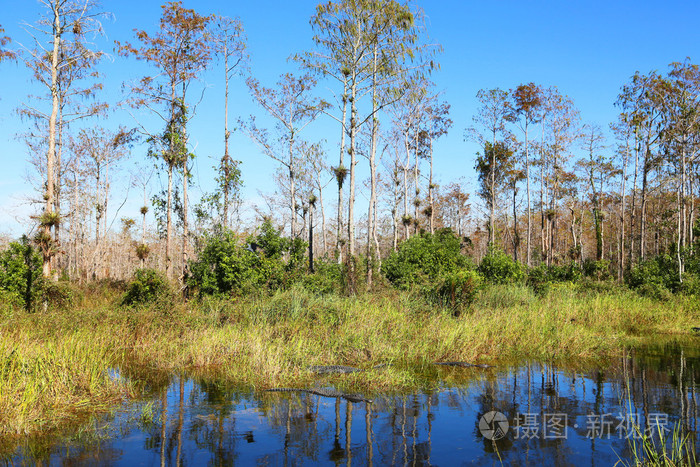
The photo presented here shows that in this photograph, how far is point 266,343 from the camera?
8.57 m

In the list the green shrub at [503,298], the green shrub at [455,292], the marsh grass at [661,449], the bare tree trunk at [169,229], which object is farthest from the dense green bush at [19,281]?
the marsh grass at [661,449]

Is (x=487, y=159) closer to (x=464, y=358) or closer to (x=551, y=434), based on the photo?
(x=464, y=358)

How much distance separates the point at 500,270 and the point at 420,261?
406 centimetres

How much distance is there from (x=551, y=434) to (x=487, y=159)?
115 ft

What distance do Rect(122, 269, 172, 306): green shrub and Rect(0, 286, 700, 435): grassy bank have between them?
91cm

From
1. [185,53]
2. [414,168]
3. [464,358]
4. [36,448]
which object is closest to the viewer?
[36,448]

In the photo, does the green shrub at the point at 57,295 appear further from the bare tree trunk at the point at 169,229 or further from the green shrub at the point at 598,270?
the green shrub at the point at 598,270

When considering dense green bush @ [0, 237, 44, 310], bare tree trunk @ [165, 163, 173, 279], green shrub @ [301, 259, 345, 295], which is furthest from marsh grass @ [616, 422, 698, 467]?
bare tree trunk @ [165, 163, 173, 279]

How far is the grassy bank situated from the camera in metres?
6.15

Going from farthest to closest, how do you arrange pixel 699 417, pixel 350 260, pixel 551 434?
1. pixel 350 260
2. pixel 699 417
3. pixel 551 434

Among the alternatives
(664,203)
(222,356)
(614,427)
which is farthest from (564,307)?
(664,203)

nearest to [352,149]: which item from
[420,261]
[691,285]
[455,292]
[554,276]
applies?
[420,261]

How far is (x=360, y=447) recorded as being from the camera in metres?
5.12

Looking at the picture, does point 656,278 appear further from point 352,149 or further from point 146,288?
point 146,288
